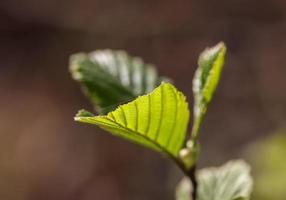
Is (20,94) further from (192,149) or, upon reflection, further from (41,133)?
(192,149)

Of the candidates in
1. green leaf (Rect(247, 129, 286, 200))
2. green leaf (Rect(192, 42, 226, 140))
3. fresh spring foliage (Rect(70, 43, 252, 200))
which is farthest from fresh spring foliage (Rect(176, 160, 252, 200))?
green leaf (Rect(247, 129, 286, 200))

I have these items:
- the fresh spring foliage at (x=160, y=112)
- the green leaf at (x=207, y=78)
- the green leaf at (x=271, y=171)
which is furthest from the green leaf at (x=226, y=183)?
the green leaf at (x=271, y=171)

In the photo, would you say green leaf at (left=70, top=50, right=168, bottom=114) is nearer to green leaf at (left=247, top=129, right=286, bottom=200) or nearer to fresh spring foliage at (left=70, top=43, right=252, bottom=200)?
fresh spring foliage at (left=70, top=43, right=252, bottom=200)

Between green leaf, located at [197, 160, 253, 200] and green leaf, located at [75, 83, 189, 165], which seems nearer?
green leaf, located at [75, 83, 189, 165]

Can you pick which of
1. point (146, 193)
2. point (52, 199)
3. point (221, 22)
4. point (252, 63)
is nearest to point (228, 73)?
point (252, 63)

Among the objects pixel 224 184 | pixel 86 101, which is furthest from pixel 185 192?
pixel 86 101

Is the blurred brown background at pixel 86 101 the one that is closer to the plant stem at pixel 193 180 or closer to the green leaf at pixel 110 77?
the green leaf at pixel 110 77

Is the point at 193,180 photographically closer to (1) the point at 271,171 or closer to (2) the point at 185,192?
(2) the point at 185,192
